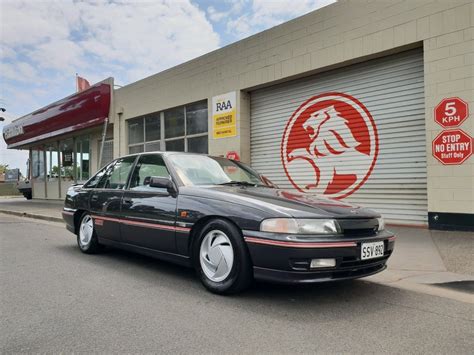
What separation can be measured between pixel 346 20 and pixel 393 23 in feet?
3.77

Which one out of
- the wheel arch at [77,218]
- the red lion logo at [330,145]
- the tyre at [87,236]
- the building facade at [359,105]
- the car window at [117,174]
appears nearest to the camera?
the car window at [117,174]

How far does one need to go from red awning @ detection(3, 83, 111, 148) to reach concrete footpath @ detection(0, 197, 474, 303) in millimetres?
13559

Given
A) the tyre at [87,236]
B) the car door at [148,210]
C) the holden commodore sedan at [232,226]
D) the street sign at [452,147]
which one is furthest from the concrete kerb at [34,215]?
the street sign at [452,147]

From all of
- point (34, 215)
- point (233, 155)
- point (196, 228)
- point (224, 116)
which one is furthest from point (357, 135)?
point (34, 215)

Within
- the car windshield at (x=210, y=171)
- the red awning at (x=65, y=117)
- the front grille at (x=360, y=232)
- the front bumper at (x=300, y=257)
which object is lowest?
the front bumper at (x=300, y=257)

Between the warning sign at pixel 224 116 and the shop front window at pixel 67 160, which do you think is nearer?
the warning sign at pixel 224 116

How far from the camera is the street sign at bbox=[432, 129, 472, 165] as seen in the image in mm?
7121

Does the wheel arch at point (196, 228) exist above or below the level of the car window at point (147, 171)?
below

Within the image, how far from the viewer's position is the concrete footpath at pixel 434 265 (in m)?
4.30

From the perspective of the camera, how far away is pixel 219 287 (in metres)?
3.95

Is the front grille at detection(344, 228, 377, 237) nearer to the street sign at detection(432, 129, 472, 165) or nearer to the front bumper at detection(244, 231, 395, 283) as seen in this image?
the front bumper at detection(244, 231, 395, 283)

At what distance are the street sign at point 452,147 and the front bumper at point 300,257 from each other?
4.52 metres

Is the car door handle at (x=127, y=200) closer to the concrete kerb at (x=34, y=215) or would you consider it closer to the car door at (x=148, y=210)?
the car door at (x=148, y=210)

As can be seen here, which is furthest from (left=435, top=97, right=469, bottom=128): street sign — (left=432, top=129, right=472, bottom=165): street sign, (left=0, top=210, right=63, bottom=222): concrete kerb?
(left=0, top=210, right=63, bottom=222): concrete kerb
